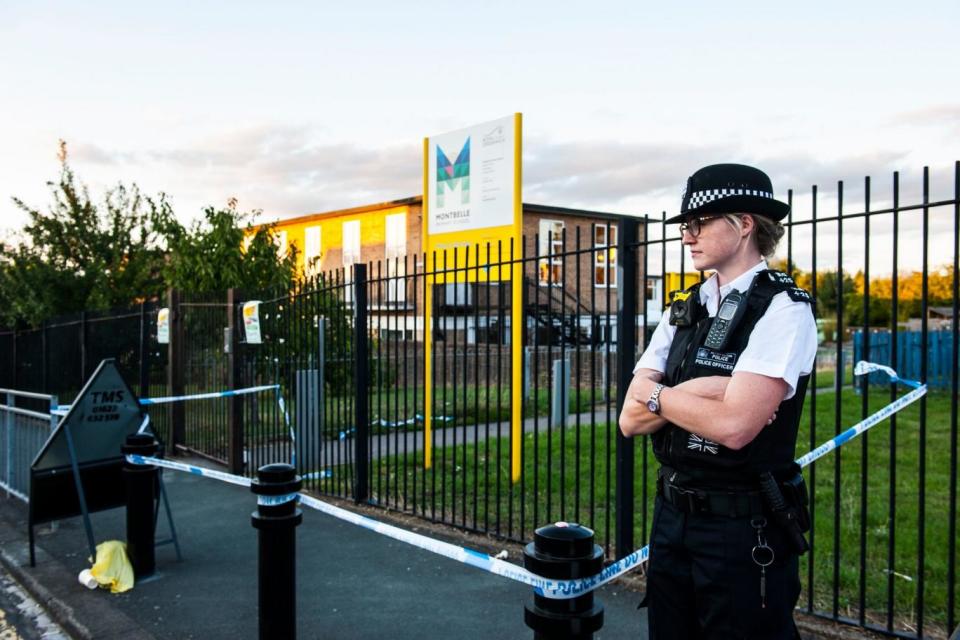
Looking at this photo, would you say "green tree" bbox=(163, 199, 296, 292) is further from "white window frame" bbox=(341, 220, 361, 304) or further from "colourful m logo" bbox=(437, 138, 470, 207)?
"white window frame" bbox=(341, 220, 361, 304)

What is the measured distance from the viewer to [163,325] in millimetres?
10344

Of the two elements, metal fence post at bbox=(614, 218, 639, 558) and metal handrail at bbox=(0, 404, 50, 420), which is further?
metal handrail at bbox=(0, 404, 50, 420)

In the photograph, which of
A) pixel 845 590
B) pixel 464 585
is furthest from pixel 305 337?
pixel 845 590

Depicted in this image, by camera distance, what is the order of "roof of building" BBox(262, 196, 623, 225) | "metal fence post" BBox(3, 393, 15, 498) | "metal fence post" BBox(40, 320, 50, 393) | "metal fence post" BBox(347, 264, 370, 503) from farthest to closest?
"roof of building" BBox(262, 196, 623, 225) < "metal fence post" BBox(40, 320, 50, 393) < "metal fence post" BBox(3, 393, 15, 498) < "metal fence post" BBox(347, 264, 370, 503)

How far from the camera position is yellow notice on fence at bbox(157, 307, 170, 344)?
10211 mm

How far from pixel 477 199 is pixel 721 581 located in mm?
6257

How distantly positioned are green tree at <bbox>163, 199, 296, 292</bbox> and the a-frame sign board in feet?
26.4

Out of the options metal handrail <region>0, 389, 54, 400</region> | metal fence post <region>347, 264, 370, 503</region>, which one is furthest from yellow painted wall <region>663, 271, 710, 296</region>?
metal handrail <region>0, 389, 54, 400</region>

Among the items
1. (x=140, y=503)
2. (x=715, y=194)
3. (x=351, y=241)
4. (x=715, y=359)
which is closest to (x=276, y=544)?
(x=140, y=503)

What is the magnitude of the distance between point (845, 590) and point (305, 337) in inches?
219

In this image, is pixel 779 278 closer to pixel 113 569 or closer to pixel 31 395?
pixel 113 569

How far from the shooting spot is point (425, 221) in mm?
8695

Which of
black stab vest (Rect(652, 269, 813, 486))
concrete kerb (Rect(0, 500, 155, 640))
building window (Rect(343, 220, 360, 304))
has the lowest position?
concrete kerb (Rect(0, 500, 155, 640))

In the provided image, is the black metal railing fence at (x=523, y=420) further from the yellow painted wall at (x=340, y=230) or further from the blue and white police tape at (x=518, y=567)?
the yellow painted wall at (x=340, y=230)
